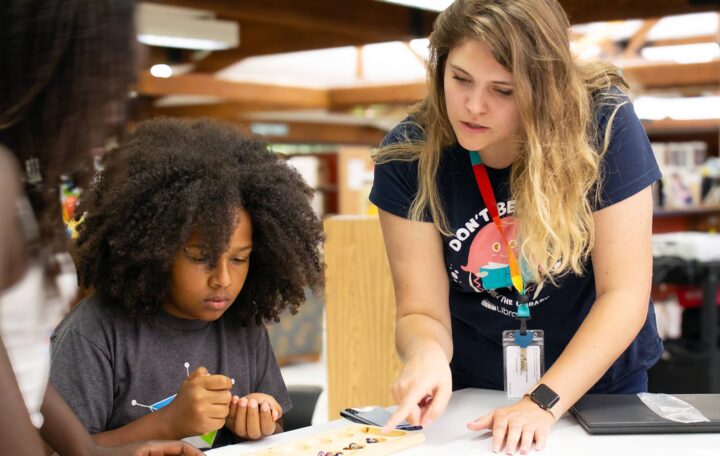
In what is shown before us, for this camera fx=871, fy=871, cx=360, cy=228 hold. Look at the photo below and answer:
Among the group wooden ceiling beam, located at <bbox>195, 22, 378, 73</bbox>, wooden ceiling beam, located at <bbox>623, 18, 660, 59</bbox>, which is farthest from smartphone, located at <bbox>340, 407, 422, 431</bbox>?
wooden ceiling beam, located at <bbox>623, 18, 660, 59</bbox>

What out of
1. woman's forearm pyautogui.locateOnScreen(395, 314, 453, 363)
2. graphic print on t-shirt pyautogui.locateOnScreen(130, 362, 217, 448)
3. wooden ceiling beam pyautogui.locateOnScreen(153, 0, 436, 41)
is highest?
wooden ceiling beam pyautogui.locateOnScreen(153, 0, 436, 41)

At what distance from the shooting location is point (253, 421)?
1537 mm

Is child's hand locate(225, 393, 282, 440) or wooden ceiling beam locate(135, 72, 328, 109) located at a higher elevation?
wooden ceiling beam locate(135, 72, 328, 109)

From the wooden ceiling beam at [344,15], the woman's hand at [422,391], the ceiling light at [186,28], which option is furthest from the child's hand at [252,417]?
the ceiling light at [186,28]

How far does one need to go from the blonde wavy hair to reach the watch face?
0.72 ft

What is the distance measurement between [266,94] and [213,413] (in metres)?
10.7

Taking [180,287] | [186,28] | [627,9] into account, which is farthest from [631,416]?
[186,28]

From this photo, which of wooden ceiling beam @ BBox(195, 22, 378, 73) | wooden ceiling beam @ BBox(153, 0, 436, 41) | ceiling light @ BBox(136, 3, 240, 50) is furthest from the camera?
wooden ceiling beam @ BBox(195, 22, 378, 73)

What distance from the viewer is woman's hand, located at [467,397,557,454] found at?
1.41 meters

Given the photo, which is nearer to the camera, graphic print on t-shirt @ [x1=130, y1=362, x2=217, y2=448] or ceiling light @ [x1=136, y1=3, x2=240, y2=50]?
graphic print on t-shirt @ [x1=130, y1=362, x2=217, y2=448]

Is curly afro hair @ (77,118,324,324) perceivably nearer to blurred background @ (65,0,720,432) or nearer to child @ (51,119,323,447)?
child @ (51,119,323,447)

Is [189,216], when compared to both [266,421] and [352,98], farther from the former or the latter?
[352,98]

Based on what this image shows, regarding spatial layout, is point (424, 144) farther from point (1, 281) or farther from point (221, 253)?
point (1, 281)

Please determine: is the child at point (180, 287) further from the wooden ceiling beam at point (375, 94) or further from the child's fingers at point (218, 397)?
the wooden ceiling beam at point (375, 94)
